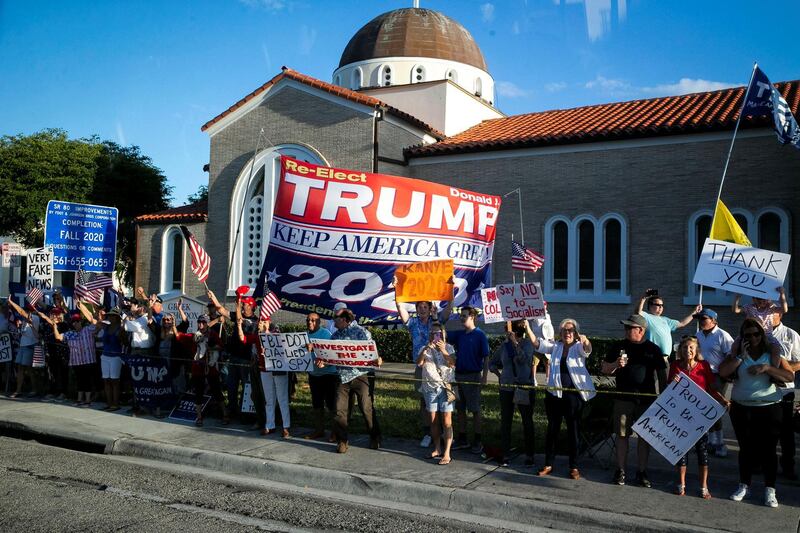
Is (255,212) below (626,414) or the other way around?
the other way around

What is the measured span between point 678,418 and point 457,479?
2339mm

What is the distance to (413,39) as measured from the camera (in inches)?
1086

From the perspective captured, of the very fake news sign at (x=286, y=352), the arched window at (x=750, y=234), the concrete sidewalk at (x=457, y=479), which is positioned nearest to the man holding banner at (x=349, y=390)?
the concrete sidewalk at (x=457, y=479)

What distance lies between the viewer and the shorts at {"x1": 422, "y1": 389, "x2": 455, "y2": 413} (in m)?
8.21

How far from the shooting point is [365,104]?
2083 cm

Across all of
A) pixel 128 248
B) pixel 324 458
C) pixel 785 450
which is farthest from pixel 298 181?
pixel 128 248

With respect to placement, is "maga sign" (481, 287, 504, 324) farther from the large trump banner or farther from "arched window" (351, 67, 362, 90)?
"arched window" (351, 67, 362, 90)

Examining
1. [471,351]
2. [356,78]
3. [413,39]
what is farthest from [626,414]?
[356,78]

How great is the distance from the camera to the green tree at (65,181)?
34438 millimetres

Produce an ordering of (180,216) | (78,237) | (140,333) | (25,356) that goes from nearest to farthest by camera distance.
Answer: (140,333)
(25,356)
(78,237)
(180,216)

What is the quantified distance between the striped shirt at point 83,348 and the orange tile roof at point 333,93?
11377 millimetres

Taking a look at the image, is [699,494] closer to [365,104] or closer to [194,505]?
[194,505]

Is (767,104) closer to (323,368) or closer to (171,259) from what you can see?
(323,368)

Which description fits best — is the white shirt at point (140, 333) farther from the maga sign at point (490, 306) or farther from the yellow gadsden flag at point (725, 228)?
the yellow gadsden flag at point (725, 228)
